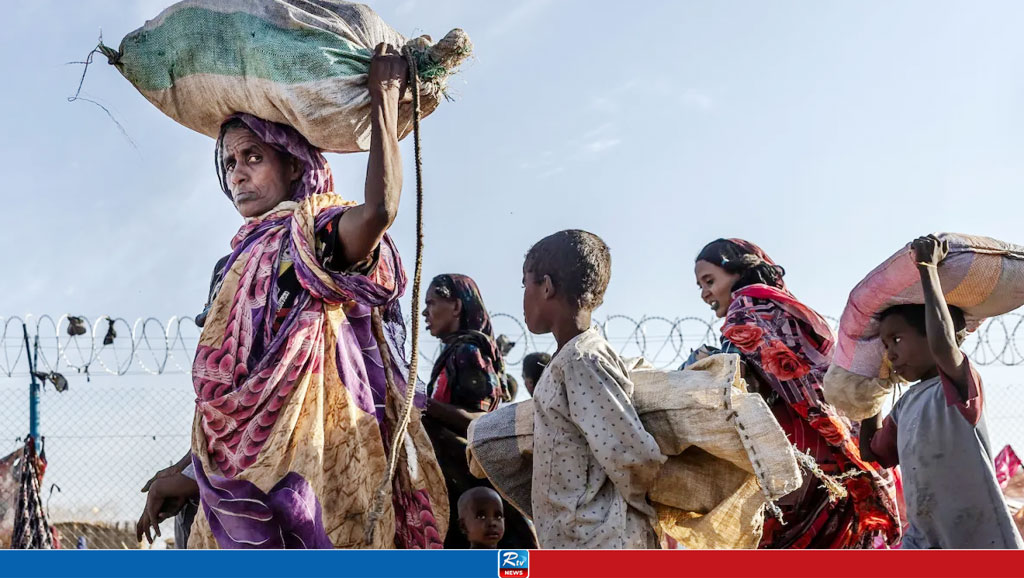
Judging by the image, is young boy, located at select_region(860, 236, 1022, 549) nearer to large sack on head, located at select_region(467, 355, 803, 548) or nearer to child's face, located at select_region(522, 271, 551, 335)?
large sack on head, located at select_region(467, 355, 803, 548)

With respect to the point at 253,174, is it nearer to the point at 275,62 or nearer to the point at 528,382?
the point at 275,62

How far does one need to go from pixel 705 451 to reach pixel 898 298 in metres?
0.97

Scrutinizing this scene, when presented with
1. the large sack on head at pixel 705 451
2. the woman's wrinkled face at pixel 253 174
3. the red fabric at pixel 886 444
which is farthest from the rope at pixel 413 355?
the red fabric at pixel 886 444

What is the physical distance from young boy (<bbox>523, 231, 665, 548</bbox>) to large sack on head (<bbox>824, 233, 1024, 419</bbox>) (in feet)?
3.46

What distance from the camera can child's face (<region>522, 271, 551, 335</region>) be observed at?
3305 mm

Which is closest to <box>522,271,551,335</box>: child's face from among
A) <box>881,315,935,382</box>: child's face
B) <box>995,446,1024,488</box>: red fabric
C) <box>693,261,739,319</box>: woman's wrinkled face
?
<box>881,315,935,382</box>: child's face

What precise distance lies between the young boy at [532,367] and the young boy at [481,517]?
84.2 inches

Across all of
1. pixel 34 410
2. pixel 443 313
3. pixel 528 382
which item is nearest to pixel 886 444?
pixel 443 313

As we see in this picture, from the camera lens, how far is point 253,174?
11.1ft

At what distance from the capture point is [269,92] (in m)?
3.20

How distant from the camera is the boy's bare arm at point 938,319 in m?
3.28
